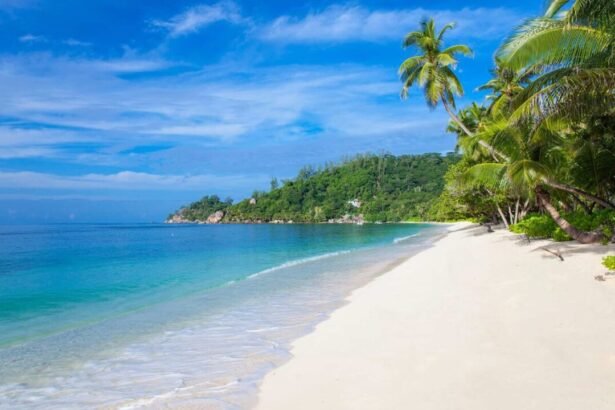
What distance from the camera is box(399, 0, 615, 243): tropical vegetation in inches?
341

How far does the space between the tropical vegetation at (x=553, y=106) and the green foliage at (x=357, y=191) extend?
96.3 metres

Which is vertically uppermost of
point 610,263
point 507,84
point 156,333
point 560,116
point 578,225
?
point 507,84

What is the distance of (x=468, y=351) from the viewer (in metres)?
5.23

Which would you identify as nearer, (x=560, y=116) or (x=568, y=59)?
(x=568, y=59)

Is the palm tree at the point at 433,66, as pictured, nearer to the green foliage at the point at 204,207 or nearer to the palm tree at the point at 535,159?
the palm tree at the point at 535,159

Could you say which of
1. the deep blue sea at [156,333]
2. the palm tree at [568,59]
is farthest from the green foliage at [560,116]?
the deep blue sea at [156,333]

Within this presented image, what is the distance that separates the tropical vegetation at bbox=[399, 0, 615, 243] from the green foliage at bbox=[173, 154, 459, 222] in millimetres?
96287

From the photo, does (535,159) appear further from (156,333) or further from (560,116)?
(156,333)

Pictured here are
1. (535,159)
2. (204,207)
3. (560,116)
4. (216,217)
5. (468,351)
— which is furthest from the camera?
(204,207)

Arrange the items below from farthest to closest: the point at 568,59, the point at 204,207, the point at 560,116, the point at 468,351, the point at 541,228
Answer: the point at 204,207 → the point at 541,228 → the point at 560,116 → the point at 568,59 → the point at 468,351

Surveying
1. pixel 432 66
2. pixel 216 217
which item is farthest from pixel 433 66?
pixel 216 217

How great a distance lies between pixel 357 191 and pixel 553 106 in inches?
5198

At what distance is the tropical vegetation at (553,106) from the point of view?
341 inches

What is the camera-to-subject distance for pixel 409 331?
21.3 feet
